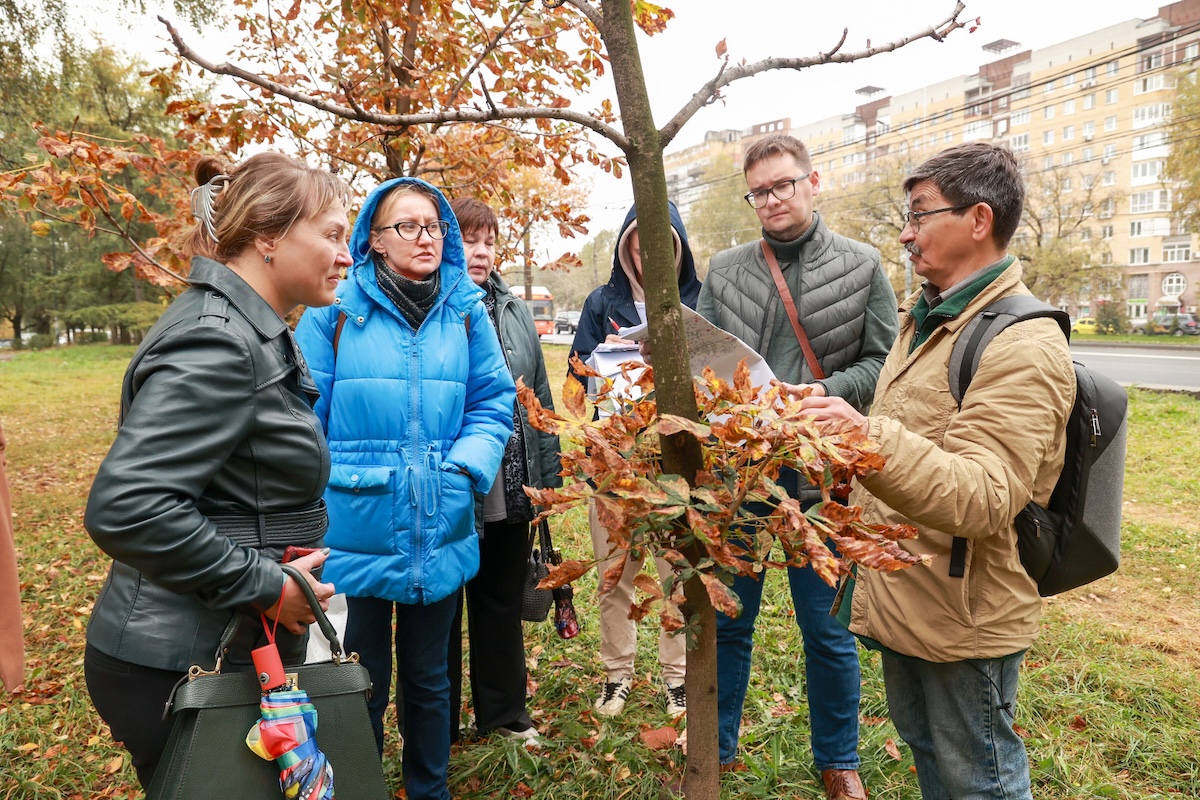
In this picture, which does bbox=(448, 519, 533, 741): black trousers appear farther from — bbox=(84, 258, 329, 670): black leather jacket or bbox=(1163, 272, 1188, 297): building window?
bbox=(1163, 272, 1188, 297): building window

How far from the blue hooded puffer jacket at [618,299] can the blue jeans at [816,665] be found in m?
1.01

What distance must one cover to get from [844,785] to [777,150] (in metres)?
2.21

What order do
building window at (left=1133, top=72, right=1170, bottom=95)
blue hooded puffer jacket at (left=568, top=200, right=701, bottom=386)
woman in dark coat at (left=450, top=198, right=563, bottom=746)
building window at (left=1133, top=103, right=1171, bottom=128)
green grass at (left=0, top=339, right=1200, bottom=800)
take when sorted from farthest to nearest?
1. building window at (left=1133, top=103, right=1171, bottom=128)
2. building window at (left=1133, top=72, right=1170, bottom=95)
3. blue hooded puffer jacket at (left=568, top=200, right=701, bottom=386)
4. woman in dark coat at (left=450, top=198, right=563, bottom=746)
5. green grass at (left=0, top=339, right=1200, bottom=800)

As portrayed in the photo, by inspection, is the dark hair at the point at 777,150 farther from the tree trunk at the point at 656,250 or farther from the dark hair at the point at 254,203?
the dark hair at the point at 254,203

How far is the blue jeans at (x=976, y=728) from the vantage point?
1748 mm

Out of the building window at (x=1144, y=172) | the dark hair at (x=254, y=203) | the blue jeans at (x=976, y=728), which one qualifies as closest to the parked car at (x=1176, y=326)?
the building window at (x=1144, y=172)

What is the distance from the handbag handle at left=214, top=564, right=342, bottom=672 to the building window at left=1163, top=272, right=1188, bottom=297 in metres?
57.2

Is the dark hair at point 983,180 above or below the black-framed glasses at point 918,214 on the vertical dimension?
above

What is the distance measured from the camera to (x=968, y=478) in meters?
1.50

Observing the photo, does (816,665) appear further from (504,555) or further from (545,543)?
(504,555)

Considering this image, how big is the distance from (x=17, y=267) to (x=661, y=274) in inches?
1615

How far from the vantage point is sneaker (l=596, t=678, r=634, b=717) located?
11.0 ft

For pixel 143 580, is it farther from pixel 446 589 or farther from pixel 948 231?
pixel 948 231

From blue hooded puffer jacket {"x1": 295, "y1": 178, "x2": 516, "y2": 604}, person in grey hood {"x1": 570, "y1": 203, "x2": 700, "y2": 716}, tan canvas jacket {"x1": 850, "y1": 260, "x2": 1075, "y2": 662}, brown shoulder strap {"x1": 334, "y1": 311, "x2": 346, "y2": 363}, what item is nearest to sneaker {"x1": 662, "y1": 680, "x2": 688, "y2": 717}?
person in grey hood {"x1": 570, "y1": 203, "x2": 700, "y2": 716}
